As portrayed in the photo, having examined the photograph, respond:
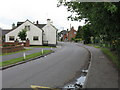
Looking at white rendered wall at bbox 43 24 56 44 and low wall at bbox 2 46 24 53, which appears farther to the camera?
white rendered wall at bbox 43 24 56 44

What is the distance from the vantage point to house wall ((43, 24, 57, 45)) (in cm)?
4284

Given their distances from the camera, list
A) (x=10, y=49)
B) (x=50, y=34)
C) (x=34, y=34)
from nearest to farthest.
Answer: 1. (x=10, y=49)
2. (x=34, y=34)
3. (x=50, y=34)

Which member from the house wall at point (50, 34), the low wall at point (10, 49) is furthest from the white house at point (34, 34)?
the low wall at point (10, 49)

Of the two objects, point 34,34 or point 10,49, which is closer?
point 10,49

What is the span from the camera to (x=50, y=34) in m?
43.2

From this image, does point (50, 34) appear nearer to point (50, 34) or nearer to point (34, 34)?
point (50, 34)

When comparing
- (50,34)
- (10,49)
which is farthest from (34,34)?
(10,49)

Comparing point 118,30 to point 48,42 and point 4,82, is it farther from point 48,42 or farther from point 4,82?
point 48,42

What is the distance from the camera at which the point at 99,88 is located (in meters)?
6.26

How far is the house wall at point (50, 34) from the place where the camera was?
1687 inches

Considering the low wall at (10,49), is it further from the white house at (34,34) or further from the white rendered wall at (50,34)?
the white rendered wall at (50,34)

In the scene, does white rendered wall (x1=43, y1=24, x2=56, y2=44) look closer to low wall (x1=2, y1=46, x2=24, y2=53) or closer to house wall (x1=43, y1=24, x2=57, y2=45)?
house wall (x1=43, y1=24, x2=57, y2=45)

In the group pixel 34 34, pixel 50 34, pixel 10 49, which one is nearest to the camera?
pixel 10 49

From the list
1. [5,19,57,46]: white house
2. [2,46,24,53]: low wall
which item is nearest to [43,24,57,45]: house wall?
[5,19,57,46]: white house
